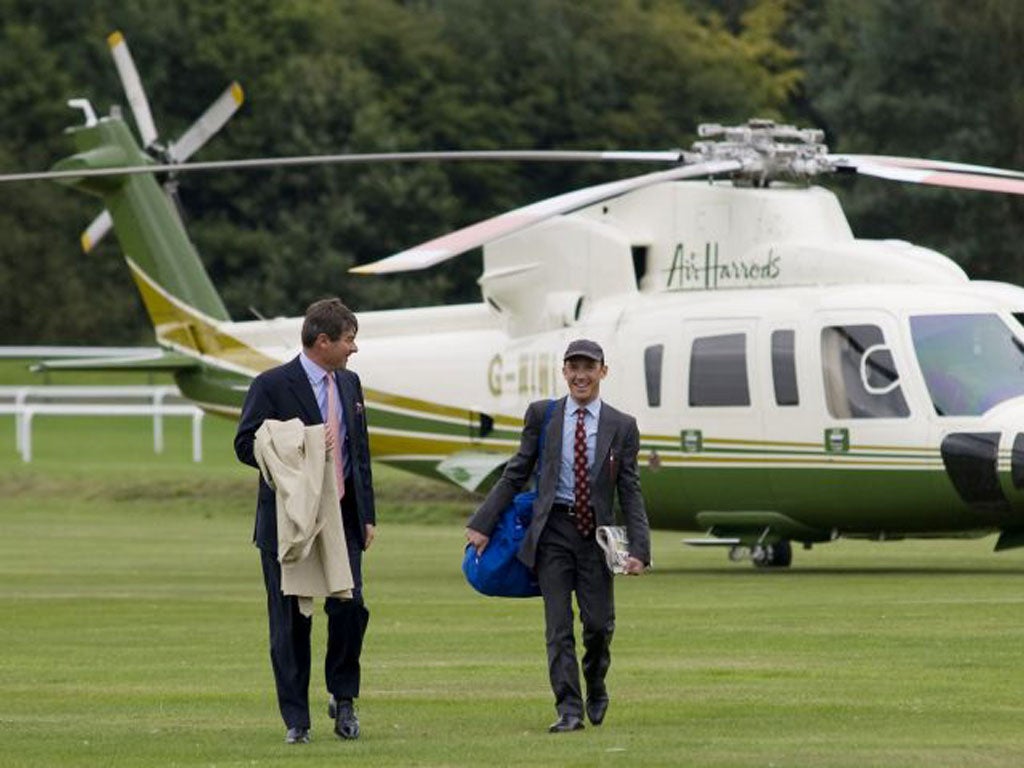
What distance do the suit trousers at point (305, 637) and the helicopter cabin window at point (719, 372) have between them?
11.2 meters

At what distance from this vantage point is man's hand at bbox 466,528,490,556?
14.4m

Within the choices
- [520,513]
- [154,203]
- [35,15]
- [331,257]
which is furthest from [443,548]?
[35,15]

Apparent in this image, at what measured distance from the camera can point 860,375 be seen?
24.4 meters

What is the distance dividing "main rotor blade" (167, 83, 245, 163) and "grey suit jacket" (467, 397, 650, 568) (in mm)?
15140

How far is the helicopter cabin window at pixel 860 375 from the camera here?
79.5 feet

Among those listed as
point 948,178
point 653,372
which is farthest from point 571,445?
point 653,372

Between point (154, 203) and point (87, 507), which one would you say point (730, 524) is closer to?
point (154, 203)

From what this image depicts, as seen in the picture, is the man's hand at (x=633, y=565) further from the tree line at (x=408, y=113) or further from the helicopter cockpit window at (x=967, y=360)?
the tree line at (x=408, y=113)

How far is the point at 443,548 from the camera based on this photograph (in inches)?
1160

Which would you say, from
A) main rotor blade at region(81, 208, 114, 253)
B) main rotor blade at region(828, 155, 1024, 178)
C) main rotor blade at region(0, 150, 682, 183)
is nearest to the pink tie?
main rotor blade at region(0, 150, 682, 183)

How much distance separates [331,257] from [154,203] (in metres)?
43.7

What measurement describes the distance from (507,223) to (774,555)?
583 centimetres

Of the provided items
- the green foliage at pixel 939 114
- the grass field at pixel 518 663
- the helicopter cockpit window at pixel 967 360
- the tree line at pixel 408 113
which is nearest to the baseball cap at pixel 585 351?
the grass field at pixel 518 663

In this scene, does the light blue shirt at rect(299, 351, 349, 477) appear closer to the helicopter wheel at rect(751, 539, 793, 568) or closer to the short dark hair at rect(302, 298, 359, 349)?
the short dark hair at rect(302, 298, 359, 349)
